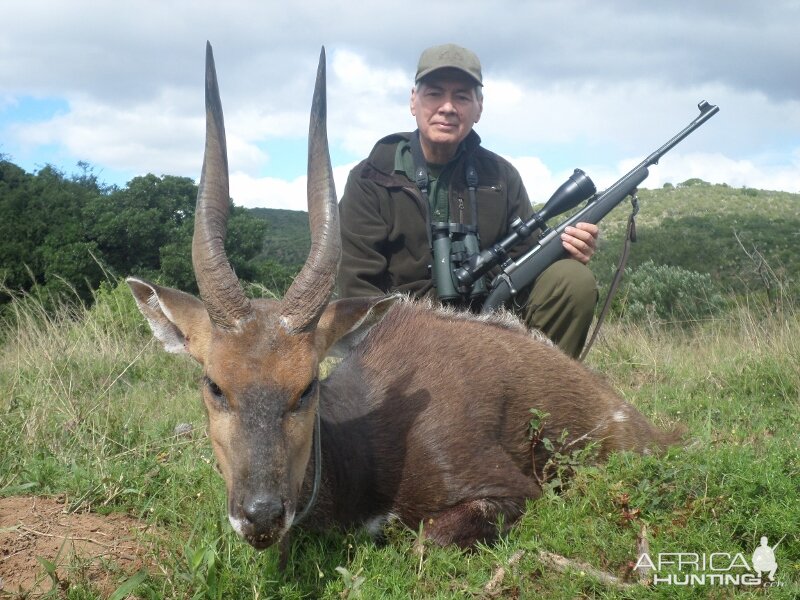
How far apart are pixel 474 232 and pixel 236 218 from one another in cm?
1560

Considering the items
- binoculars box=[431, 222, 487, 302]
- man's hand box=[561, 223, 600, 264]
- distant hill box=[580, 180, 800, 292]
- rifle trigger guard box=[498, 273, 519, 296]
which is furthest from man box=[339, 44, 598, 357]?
distant hill box=[580, 180, 800, 292]

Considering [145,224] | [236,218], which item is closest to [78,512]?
[145,224]

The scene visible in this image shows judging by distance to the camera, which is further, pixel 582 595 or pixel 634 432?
pixel 634 432

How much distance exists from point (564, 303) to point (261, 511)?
397cm

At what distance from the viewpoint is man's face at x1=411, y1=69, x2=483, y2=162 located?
22.0ft

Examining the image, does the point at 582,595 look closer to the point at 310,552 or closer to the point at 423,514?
the point at 423,514

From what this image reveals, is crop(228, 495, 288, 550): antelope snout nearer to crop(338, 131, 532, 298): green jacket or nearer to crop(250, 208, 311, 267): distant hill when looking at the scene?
crop(338, 131, 532, 298): green jacket

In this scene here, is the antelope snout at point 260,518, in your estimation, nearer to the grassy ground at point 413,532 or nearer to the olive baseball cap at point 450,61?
the grassy ground at point 413,532

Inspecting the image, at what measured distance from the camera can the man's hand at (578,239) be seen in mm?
6516

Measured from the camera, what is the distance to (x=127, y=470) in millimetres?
4711

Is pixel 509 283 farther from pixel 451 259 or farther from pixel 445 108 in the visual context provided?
pixel 445 108

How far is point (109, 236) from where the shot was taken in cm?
2059

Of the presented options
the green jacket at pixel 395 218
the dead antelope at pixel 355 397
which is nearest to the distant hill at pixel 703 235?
the green jacket at pixel 395 218

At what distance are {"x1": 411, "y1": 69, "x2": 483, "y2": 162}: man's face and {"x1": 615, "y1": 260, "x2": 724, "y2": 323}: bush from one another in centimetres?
744
